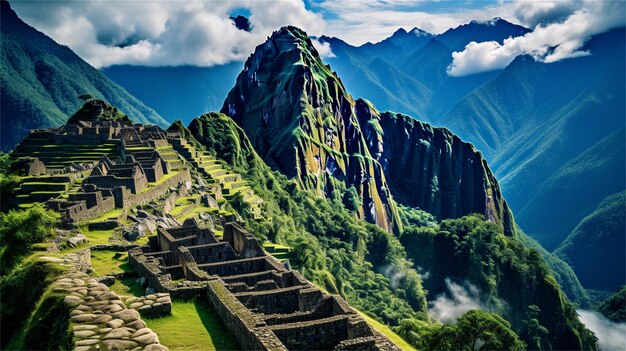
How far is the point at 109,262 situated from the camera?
27.0 meters

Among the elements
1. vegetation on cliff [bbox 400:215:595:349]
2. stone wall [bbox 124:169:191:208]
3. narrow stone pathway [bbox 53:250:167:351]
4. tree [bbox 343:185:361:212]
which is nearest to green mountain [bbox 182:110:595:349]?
vegetation on cliff [bbox 400:215:595:349]

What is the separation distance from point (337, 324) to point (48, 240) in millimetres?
19334

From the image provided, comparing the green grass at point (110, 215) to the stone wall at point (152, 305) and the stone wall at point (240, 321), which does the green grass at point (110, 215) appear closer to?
the stone wall at point (240, 321)

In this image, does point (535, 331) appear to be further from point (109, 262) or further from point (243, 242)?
point (109, 262)

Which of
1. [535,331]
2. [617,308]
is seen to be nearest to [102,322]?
[535,331]

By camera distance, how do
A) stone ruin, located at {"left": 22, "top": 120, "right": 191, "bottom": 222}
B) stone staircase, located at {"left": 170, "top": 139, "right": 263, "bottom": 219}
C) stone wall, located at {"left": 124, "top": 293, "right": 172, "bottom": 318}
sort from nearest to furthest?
stone wall, located at {"left": 124, "top": 293, "right": 172, "bottom": 318} < stone ruin, located at {"left": 22, "top": 120, "right": 191, "bottom": 222} < stone staircase, located at {"left": 170, "top": 139, "right": 263, "bottom": 219}

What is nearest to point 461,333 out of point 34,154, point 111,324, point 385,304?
point 111,324

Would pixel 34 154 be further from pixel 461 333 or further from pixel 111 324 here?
pixel 111 324

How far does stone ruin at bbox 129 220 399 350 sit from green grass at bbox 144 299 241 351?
30 centimetres

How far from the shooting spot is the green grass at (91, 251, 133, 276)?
2467cm

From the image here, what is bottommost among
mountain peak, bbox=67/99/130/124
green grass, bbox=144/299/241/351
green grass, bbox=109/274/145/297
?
green grass, bbox=144/299/241/351

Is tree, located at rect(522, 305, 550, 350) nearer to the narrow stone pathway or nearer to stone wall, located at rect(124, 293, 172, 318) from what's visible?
stone wall, located at rect(124, 293, 172, 318)

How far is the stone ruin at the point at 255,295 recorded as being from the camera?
1614 centimetres

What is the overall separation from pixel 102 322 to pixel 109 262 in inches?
562
